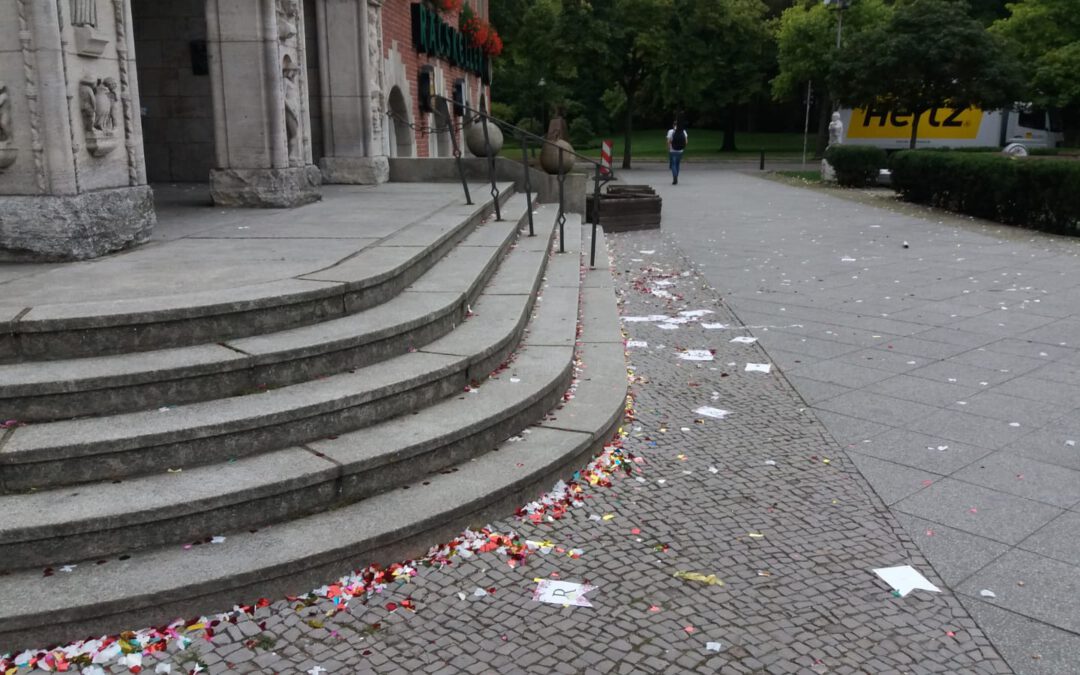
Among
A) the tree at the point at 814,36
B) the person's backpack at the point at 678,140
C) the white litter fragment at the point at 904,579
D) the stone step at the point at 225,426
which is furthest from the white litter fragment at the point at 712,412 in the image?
the tree at the point at 814,36

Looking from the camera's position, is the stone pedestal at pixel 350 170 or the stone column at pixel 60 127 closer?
the stone column at pixel 60 127

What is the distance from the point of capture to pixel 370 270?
5633 millimetres

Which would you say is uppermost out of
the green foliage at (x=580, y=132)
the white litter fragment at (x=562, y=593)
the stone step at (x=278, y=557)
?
the green foliage at (x=580, y=132)

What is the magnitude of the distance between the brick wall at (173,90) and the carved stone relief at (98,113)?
5.69 m

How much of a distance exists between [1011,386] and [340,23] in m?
9.83

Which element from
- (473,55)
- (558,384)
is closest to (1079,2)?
(473,55)

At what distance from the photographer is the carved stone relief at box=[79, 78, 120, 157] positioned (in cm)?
609

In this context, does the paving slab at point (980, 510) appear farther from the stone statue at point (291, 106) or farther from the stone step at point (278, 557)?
the stone statue at point (291, 106)

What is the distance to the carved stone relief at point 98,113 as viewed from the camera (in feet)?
20.0

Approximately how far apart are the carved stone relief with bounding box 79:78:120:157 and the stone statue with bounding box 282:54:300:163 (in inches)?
140

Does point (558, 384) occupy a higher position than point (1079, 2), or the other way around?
point (1079, 2)

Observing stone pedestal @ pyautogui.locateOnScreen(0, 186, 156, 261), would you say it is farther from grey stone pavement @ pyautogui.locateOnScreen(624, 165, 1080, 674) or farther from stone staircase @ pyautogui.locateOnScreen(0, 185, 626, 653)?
grey stone pavement @ pyautogui.locateOnScreen(624, 165, 1080, 674)

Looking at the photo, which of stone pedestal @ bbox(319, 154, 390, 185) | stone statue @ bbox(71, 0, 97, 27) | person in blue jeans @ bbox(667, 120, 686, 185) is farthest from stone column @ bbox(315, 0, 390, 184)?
person in blue jeans @ bbox(667, 120, 686, 185)

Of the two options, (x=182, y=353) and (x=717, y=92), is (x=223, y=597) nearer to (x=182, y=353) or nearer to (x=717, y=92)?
(x=182, y=353)
